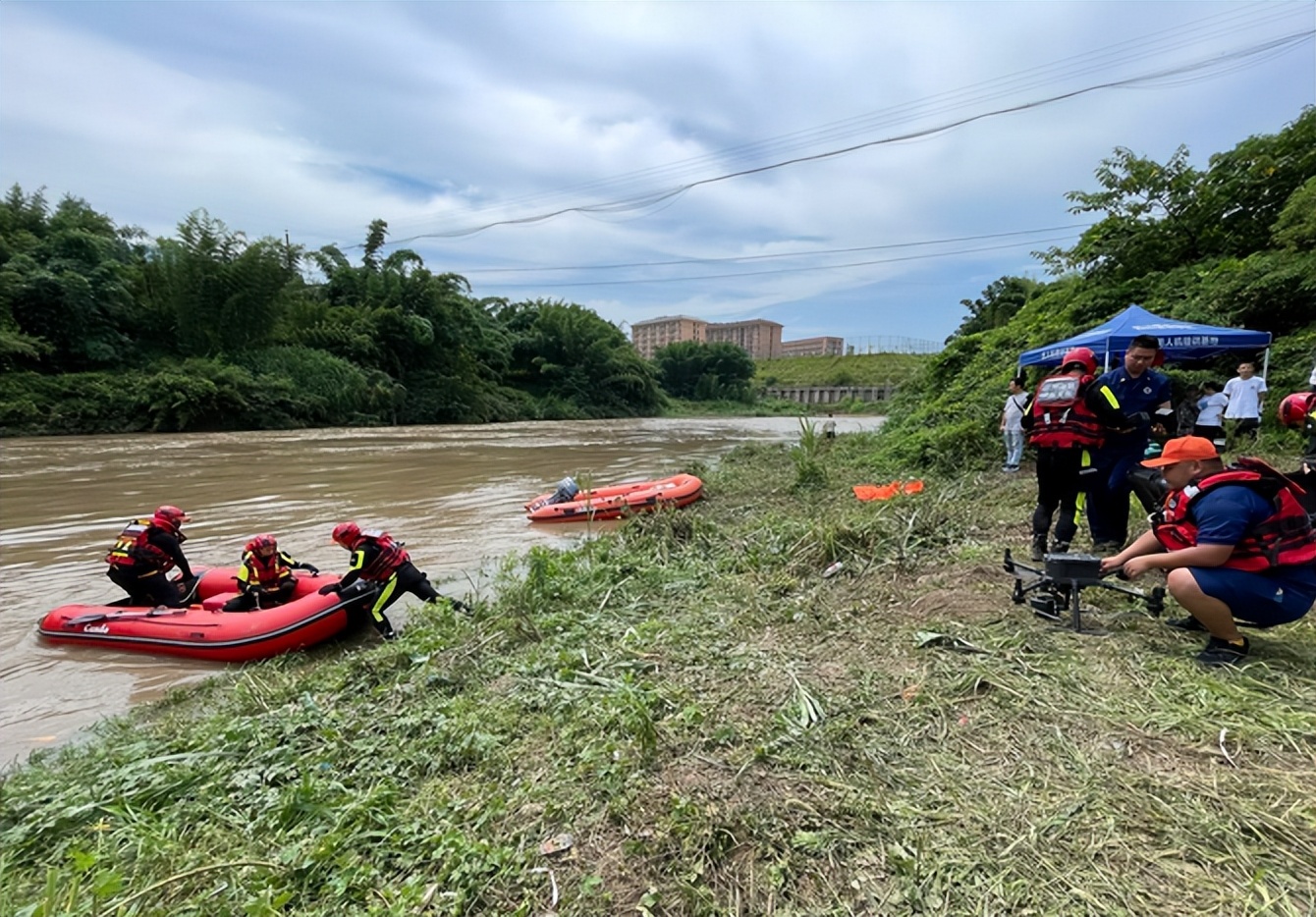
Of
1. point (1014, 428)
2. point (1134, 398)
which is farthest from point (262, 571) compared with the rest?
point (1014, 428)

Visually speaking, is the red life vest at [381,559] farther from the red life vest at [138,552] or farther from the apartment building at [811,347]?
the apartment building at [811,347]

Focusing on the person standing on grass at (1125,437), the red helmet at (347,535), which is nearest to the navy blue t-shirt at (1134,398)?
the person standing on grass at (1125,437)

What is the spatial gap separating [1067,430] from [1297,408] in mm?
1611

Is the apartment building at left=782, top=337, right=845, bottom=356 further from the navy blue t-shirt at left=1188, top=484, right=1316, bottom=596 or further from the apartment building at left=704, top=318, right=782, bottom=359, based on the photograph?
the navy blue t-shirt at left=1188, top=484, right=1316, bottom=596

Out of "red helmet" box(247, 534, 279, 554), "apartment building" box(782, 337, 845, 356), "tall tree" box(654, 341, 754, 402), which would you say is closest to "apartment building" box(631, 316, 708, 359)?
"apartment building" box(782, 337, 845, 356)

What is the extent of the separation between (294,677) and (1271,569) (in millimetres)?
4880

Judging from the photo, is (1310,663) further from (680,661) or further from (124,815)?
(124,815)

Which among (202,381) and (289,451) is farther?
(202,381)

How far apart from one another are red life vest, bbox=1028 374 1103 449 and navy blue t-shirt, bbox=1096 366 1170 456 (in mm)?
117

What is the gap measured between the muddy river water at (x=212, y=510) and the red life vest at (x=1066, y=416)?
473 centimetres

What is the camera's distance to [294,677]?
3744mm

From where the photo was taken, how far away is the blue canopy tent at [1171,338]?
23.2 feet

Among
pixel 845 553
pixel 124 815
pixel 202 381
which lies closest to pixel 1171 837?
pixel 845 553

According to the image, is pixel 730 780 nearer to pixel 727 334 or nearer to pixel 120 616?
pixel 120 616
